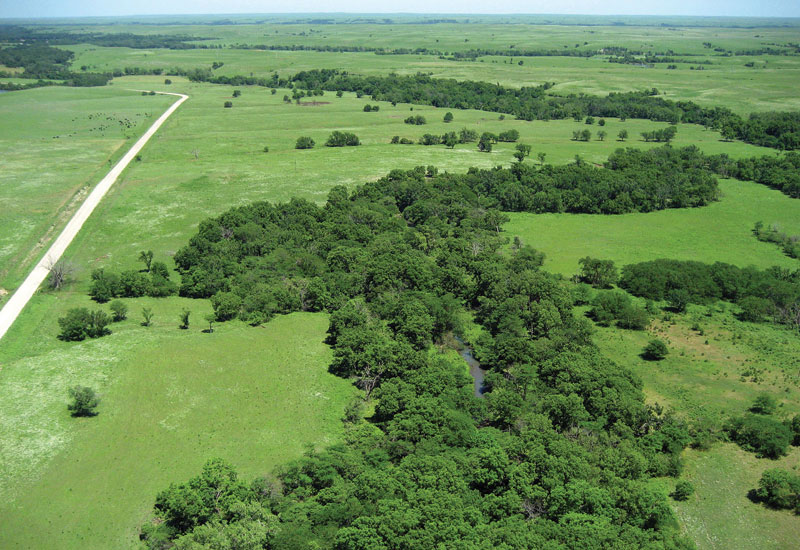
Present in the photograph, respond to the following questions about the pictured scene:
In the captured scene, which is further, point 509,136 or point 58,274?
point 509,136

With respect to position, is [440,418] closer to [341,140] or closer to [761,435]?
[761,435]

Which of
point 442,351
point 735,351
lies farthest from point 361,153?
point 735,351

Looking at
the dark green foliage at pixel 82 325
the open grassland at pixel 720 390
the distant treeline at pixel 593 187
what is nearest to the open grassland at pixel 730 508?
the open grassland at pixel 720 390

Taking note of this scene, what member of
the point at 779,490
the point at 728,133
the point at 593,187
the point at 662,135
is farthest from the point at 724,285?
the point at 728,133

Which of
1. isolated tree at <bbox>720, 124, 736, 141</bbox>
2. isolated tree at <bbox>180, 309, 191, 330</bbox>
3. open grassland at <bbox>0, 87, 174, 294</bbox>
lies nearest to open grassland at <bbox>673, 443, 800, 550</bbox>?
isolated tree at <bbox>180, 309, 191, 330</bbox>

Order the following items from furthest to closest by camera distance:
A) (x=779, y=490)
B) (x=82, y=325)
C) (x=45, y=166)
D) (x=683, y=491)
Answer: (x=45, y=166), (x=82, y=325), (x=683, y=491), (x=779, y=490)

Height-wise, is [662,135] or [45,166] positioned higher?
[662,135]

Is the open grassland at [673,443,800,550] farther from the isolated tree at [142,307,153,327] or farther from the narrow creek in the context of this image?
the isolated tree at [142,307,153,327]
